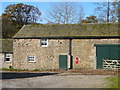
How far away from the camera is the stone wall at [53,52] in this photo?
23.0 m

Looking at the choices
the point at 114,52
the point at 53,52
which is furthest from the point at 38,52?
the point at 114,52

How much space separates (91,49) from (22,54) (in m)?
8.06

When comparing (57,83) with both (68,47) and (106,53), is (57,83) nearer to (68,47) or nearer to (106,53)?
(68,47)

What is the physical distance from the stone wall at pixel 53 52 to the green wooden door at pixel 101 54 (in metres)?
0.43

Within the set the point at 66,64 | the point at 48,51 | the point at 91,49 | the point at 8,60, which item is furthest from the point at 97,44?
the point at 8,60

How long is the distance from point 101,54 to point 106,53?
54cm

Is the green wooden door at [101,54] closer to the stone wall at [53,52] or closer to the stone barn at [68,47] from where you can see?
the stone barn at [68,47]

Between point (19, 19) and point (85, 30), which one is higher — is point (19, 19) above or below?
above

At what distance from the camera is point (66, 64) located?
2341 centimetres

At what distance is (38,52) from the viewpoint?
24.2m

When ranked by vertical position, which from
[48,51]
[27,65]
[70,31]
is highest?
[70,31]

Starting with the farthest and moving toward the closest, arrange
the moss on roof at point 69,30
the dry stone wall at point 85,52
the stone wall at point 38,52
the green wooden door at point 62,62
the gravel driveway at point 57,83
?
the stone wall at point 38,52, the moss on roof at point 69,30, the green wooden door at point 62,62, the dry stone wall at point 85,52, the gravel driveway at point 57,83

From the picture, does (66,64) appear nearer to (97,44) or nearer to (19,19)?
(97,44)

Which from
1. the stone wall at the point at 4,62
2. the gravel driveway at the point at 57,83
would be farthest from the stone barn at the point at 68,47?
the gravel driveway at the point at 57,83
